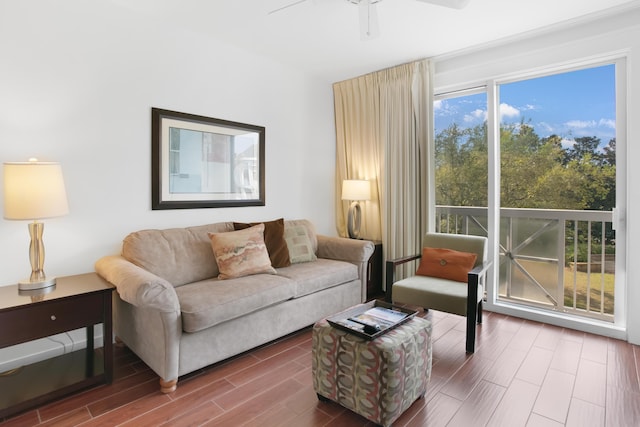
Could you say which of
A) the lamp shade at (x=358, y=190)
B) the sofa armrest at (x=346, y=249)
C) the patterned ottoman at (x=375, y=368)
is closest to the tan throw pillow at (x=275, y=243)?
the sofa armrest at (x=346, y=249)

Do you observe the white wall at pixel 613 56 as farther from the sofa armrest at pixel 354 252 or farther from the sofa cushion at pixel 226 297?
the sofa cushion at pixel 226 297

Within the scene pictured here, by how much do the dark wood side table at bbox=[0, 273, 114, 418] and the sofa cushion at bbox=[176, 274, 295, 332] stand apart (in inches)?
19.0

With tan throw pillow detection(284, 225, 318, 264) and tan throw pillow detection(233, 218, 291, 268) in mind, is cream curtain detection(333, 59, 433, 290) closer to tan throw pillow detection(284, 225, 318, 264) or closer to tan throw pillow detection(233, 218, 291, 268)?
tan throw pillow detection(284, 225, 318, 264)

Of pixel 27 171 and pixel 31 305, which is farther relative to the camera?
pixel 27 171

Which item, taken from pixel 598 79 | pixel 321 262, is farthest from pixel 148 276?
pixel 598 79

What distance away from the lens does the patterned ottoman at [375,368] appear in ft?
5.52

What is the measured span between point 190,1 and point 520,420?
3315 millimetres

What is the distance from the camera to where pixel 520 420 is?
1.78m

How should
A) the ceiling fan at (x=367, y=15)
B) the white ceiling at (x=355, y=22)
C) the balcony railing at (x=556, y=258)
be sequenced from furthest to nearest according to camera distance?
the balcony railing at (x=556, y=258), the white ceiling at (x=355, y=22), the ceiling fan at (x=367, y=15)

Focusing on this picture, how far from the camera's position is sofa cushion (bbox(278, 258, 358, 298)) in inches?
110

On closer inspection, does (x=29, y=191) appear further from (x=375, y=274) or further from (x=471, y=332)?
(x=375, y=274)

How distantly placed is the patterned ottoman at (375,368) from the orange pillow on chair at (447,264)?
1.10 m

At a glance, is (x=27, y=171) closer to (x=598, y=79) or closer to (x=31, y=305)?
(x=31, y=305)

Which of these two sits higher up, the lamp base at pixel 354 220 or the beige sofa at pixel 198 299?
the lamp base at pixel 354 220
